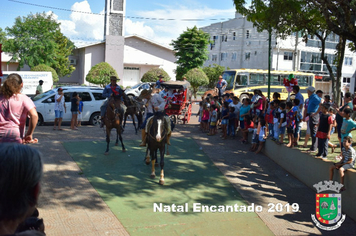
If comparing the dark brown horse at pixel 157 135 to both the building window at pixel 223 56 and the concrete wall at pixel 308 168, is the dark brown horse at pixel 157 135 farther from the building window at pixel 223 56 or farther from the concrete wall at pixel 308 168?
the building window at pixel 223 56

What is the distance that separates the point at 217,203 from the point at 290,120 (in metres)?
4.17

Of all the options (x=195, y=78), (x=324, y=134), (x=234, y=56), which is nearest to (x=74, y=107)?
(x=324, y=134)

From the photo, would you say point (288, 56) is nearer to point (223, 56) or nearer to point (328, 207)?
point (223, 56)

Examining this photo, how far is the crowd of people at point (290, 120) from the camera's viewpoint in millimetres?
8980

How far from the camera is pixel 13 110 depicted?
17.4 ft

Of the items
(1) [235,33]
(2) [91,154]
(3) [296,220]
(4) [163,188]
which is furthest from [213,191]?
(1) [235,33]

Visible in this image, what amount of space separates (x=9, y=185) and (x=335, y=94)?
54.3 feet

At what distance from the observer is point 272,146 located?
11781mm

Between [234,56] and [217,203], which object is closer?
[217,203]

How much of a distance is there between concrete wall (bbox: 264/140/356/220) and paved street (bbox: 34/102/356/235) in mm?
231

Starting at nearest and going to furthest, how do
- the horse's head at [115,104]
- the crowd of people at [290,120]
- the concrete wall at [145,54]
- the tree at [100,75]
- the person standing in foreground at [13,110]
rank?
the person standing in foreground at [13,110], the crowd of people at [290,120], the horse's head at [115,104], the tree at [100,75], the concrete wall at [145,54]

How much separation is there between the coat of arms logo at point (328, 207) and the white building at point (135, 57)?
33458 mm

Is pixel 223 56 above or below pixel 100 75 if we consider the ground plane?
above

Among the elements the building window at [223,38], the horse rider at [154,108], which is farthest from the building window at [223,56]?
the horse rider at [154,108]
